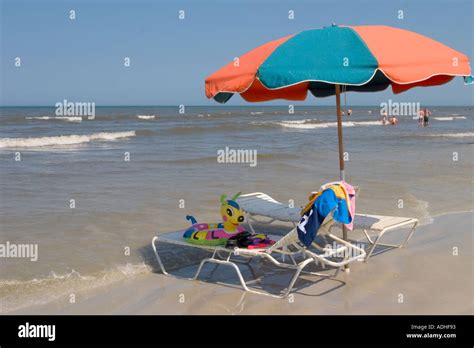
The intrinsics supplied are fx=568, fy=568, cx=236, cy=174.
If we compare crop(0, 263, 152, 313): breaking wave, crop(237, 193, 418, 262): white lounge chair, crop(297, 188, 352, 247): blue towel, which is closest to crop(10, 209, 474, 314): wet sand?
crop(0, 263, 152, 313): breaking wave

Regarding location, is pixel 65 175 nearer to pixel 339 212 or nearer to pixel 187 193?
pixel 187 193

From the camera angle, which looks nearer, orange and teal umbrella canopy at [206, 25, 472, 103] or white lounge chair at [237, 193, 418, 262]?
orange and teal umbrella canopy at [206, 25, 472, 103]

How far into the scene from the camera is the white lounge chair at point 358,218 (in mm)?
6027

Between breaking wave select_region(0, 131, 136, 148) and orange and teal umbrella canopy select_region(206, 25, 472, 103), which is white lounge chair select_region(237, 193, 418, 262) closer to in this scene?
orange and teal umbrella canopy select_region(206, 25, 472, 103)

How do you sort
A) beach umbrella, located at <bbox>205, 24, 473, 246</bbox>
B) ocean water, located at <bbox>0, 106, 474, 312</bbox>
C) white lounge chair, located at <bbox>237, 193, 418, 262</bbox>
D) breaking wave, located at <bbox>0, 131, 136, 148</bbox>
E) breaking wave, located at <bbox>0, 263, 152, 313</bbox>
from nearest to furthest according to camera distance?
beach umbrella, located at <bbox>205, 24, 473, 246</bbox> → breaking wave, located at <bbox>0, 263, 152, 313</bbox> → white lounge chair, located at <bbox>237, 193, 418, 262</bbox> → ocean water, located at <bbox>0, 106, 474, 312</bbox> → breaking wave, located at <bbox>0, 131, 136, 148</bbox>

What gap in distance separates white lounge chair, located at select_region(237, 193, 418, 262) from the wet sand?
39 cm

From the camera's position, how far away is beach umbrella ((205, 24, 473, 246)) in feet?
15.2

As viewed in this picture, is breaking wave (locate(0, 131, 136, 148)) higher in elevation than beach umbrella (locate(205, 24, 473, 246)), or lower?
lower

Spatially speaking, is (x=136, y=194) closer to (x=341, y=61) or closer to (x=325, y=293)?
(x=325, y=293)

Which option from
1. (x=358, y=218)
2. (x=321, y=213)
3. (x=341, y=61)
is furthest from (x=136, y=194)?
(x=341, y=61)

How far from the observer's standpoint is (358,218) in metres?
6.39

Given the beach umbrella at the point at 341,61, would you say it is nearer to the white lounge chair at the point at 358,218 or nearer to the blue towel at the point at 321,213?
the blue towel at the point at 321,213

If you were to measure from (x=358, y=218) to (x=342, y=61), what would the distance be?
2.27 m

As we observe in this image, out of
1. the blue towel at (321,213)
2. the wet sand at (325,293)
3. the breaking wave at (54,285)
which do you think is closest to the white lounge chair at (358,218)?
the wet sand at (325,293)
